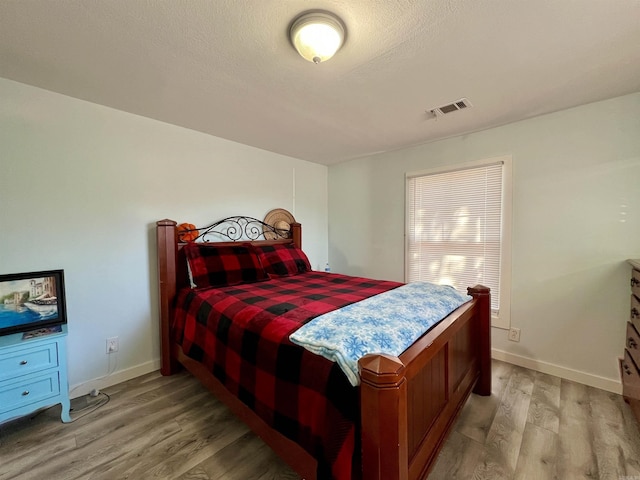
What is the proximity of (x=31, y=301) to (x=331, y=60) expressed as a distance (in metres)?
2.54

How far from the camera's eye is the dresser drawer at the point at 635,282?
1784 millimetres

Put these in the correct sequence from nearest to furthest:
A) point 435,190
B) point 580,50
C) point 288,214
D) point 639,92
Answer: point 580,50 < point 639,92 < point 435,190 < point 288,214

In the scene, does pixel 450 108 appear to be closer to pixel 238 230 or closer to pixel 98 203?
pixel 238 230

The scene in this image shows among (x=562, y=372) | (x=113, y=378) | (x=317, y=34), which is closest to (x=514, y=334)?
(x=562, y=372)

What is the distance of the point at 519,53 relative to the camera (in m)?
1.53

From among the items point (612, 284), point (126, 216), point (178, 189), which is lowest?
point (612, 284)

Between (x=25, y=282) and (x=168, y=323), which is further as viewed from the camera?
(x=168, y=323)

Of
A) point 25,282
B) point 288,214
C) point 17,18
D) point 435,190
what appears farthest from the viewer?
point 288,214

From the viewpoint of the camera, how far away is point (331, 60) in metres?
1.59

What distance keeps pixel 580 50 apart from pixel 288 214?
2881 millimetres

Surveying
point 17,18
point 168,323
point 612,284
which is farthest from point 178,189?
point 612,284

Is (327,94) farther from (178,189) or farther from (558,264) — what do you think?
(558,264)

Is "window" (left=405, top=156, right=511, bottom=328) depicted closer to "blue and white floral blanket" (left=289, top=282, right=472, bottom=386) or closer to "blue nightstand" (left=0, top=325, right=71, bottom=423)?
"blue and white floral blanket" (left=289, top=282, right=472, bottom=386)

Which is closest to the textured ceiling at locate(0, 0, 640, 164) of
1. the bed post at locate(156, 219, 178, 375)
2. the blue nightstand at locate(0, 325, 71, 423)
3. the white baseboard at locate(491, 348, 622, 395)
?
the bed post at locate(156, 219, 178, 375)
